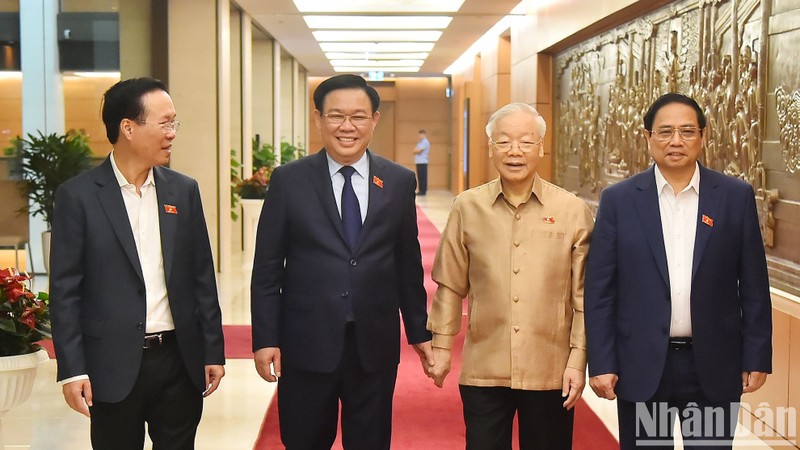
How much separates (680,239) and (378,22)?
1243 cm

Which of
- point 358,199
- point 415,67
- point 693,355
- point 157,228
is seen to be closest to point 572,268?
point 693,355

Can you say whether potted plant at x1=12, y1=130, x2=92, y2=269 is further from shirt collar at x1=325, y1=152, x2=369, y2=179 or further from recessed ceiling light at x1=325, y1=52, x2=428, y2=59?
recessed ceiling light at x1=325, y1=52, x2=428, y2=59

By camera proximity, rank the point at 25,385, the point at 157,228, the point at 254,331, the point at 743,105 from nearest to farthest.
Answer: the point at 157,228, the point at 254,331, the point at 25,385, the point at 743,105

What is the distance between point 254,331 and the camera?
321 cm

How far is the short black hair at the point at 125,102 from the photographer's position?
2.92m

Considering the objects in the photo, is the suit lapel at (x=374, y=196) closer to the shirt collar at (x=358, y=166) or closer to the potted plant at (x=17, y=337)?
the shirt collar at (x=358, y=166)

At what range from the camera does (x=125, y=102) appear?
2.93m

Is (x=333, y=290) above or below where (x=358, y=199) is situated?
below

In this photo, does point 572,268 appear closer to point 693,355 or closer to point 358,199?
point 693,355

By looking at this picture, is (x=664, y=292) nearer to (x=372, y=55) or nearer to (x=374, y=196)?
(x=374, y=196)

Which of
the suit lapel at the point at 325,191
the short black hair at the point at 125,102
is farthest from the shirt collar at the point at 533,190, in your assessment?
the short black hair at the point at 125,102

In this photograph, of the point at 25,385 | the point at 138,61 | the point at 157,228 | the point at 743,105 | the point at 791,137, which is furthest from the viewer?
the point at 138,61

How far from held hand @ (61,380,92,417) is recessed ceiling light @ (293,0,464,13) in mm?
10609

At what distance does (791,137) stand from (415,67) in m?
19.9
